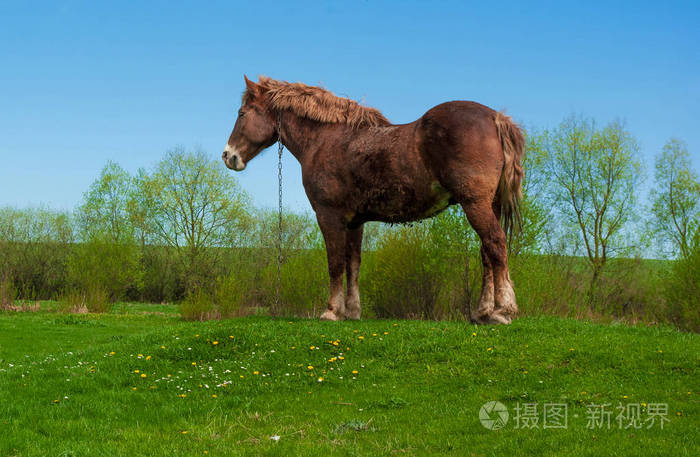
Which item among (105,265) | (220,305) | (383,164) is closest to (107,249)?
(105,265)

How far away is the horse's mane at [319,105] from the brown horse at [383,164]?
0.07 feet

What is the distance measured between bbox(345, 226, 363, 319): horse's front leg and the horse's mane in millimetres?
2081

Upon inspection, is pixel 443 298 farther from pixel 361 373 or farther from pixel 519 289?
pixel 361 373

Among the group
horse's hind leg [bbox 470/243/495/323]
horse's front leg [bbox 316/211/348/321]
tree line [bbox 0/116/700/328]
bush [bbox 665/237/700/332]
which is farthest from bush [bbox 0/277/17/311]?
bush [bbox 665/237/700/332]

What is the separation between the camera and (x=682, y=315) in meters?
17.7

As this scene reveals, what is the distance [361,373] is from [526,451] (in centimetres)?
307

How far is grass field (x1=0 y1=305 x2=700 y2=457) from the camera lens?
525 cm

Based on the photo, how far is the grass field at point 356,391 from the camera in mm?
5250

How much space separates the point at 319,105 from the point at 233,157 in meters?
2.01

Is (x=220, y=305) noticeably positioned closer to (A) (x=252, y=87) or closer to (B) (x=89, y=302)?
(B) (x=89, y=302)

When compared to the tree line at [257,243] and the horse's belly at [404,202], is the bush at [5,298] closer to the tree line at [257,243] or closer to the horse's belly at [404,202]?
the tree line at [257,243]

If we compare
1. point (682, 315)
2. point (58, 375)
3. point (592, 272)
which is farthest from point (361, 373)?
point (592, 272)

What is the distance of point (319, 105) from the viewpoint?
10305mm

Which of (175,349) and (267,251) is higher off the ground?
(267,251)
